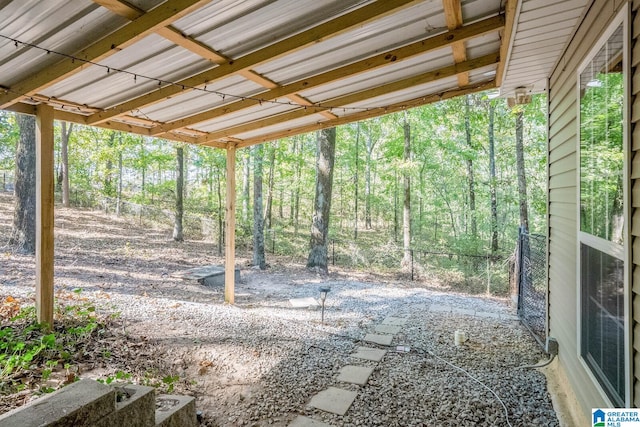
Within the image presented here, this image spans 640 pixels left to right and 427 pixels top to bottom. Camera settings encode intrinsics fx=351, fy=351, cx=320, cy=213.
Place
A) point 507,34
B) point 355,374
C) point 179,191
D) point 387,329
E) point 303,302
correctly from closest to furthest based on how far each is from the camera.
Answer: point 507,34, point 355,374, point 387,329, point 303,302, point 179,191

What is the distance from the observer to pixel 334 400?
279 centimetres

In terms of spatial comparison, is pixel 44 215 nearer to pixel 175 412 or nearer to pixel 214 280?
pixel 175 412

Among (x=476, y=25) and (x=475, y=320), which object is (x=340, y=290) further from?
(x=476, y=25)

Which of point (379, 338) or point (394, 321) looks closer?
point (379, 338)

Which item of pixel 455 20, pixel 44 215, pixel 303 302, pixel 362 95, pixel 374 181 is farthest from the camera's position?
pixel 374 181

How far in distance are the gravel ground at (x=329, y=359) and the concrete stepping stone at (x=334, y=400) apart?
5cm

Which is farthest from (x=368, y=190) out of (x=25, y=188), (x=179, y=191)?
(x=25, y=188)

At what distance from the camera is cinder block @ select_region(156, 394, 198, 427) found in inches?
83.8

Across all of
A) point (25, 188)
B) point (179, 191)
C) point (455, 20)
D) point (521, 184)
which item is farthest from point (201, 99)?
point (521, 184)

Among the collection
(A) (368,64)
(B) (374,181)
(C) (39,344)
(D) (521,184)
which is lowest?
(C) (39,344)

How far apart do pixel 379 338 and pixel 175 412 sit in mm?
2603

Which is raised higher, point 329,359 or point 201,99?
point 201,99

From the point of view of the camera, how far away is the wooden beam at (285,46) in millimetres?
2166

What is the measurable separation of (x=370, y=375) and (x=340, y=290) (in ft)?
12.8
